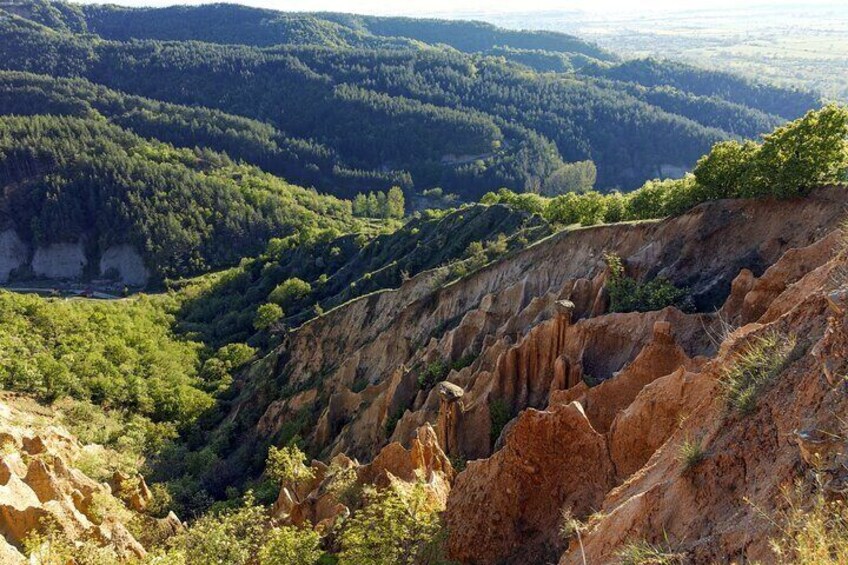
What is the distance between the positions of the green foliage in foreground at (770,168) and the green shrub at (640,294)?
7529 mm

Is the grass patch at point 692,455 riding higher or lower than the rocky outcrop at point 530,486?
higher

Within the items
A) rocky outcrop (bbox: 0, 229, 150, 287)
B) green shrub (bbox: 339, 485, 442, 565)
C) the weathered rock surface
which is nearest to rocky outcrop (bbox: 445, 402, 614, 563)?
green shrub (bbox: 339, 485, 442, 565)

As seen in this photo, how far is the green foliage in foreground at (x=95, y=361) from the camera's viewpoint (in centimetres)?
5712

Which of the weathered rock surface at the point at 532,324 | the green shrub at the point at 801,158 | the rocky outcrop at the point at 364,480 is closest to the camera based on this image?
the rocky outcrop at the point at 364,480

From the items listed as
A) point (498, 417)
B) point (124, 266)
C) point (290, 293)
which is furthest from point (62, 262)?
point (498, 417)

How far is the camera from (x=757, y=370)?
564 inches

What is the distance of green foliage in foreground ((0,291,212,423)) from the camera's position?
57125 millimetres

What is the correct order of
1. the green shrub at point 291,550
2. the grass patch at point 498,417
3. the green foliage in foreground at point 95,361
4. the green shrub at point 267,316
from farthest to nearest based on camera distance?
1. the green shrub at point 267,316
2. the green foliage in foreground at point 95,361
3. the grass patch at point 498,417
4. the green shrub at point 291,550

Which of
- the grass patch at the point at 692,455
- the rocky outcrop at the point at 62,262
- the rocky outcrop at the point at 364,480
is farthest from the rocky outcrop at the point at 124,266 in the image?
the grass patch at the point at 692,455

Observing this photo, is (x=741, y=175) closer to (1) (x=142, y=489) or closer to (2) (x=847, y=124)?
(2) (x=847, y=124)

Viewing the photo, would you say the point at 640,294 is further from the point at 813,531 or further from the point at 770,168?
the point at 813,531

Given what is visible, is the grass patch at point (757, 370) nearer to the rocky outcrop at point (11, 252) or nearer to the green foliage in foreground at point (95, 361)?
the green foliage in foreground at point (95, 361)

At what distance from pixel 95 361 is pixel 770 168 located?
65775 mm

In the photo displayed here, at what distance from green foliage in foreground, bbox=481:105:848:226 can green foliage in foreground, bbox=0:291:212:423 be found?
5219cm
